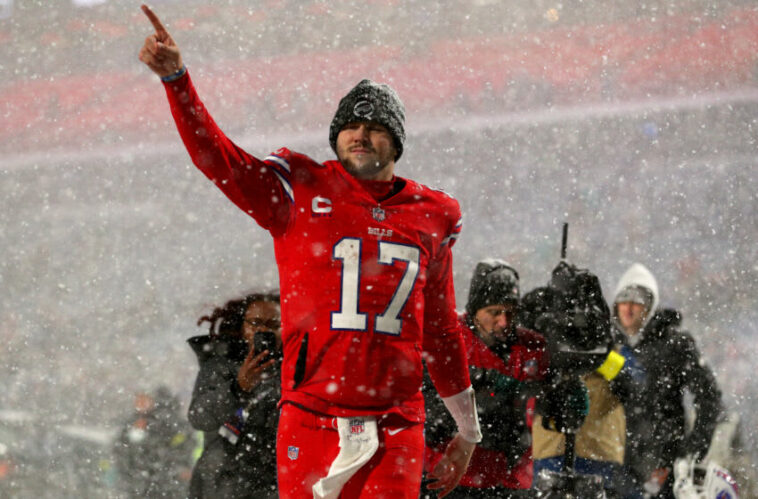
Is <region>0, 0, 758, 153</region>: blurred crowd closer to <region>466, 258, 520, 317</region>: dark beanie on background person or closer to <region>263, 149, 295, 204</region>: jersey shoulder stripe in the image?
<region>466, 258, 520, 317</region>: dark beanie on background person

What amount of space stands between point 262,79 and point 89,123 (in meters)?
2.74

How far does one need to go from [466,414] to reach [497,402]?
3.63 ft

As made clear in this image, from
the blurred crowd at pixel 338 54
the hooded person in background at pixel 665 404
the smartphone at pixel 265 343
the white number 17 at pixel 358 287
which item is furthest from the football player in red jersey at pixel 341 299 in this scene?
the blurred crowd at pixel 338 54

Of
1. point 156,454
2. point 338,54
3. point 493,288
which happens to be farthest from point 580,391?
point 338,54

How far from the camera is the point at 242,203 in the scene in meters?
2.45

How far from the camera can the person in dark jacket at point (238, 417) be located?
370 cm

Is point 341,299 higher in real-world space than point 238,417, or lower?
higher

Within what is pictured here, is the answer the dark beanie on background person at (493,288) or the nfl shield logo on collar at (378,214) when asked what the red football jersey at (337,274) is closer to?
the nfl shield logo on collar at (378,214)

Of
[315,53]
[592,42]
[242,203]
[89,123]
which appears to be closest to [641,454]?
[242,203]

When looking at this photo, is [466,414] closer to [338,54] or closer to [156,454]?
[156,454]

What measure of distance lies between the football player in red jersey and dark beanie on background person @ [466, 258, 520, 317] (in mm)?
1529

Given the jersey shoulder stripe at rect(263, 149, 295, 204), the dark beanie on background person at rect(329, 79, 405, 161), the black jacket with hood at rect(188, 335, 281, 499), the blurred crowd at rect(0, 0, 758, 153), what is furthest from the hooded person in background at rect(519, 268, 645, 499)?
the blurred crowd at rect(0, 0, 758, 153)

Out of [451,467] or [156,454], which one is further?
[156,454]

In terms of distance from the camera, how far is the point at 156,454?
5648 millimetres
